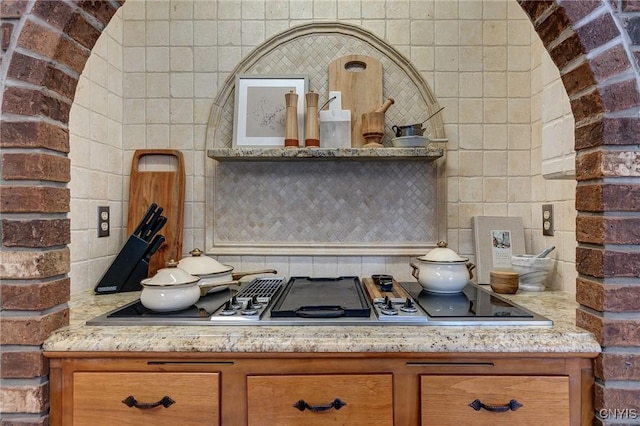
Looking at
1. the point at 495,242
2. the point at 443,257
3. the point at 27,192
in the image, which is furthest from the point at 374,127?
the point at 27,192

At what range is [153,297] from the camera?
1204mm

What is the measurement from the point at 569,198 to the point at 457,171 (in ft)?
1.52

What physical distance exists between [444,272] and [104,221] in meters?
1.42

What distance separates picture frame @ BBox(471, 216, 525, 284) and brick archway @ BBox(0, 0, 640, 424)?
2.17 ft

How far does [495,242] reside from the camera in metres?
1.73

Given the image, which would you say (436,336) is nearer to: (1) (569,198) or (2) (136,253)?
(1) (569,198)

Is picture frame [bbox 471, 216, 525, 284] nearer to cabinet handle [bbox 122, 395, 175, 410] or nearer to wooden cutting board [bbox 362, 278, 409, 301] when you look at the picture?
wooden cutting board [bbox 362, 278, 409, 301]

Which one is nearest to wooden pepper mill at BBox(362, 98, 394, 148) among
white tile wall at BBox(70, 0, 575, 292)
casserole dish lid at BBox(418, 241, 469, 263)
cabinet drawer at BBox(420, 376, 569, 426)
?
white tile wall at BBox(70, 0, 575, 292)

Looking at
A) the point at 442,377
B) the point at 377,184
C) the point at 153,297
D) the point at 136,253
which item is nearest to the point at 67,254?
the point at 153,297

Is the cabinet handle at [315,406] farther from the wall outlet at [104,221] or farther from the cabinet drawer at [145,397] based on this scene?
the wall outlet at [104,221]

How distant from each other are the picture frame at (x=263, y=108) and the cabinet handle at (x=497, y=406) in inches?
47.9

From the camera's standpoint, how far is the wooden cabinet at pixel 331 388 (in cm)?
102

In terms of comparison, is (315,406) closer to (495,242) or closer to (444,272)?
(444,272)

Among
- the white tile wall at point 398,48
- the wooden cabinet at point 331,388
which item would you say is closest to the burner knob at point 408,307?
the wooden cabinet at point 331,388
